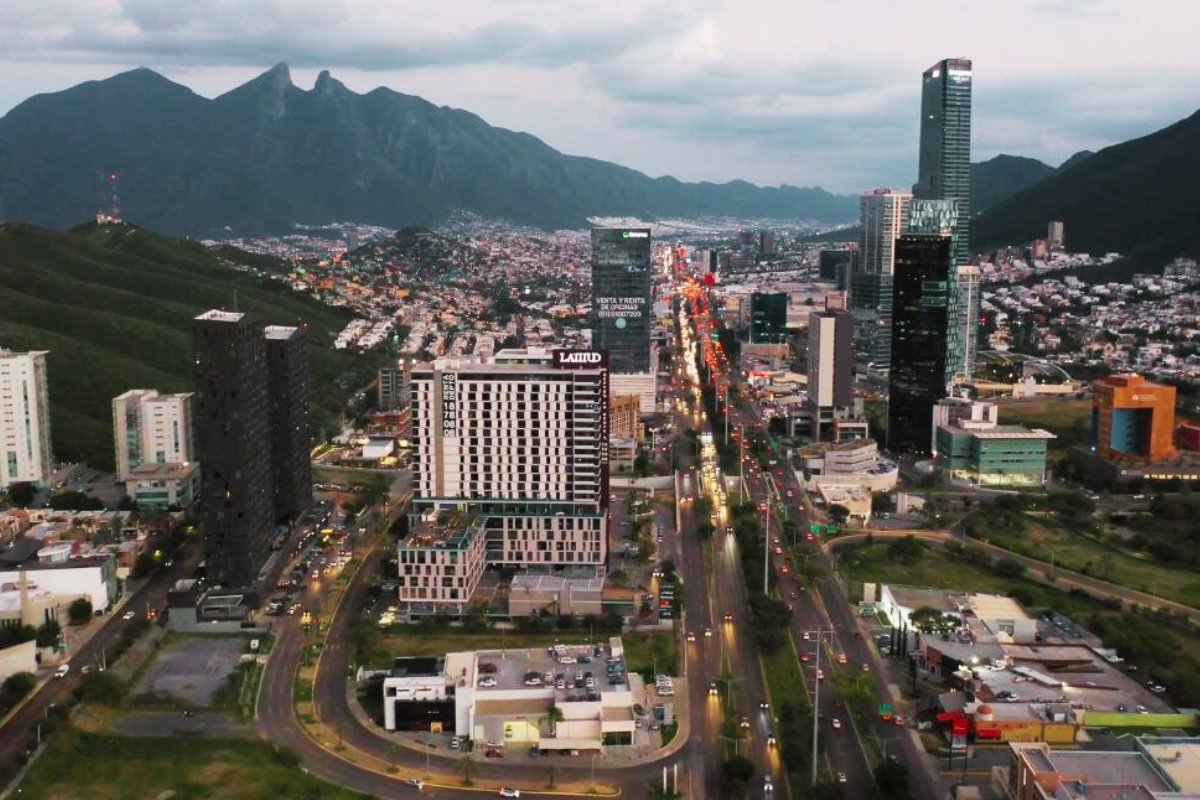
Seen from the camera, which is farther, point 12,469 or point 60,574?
point 12,469

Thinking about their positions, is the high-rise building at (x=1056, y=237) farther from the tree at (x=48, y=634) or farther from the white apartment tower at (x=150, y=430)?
the tree at (x=48, y=634)

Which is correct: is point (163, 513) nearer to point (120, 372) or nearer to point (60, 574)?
point (60, 574)

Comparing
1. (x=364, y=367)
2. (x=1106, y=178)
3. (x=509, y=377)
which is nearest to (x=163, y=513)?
(x=509, y=377)

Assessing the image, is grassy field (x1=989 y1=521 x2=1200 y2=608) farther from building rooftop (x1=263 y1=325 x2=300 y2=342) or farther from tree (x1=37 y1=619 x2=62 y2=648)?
tree (x1=37 y1=619 x2=62 y2=648)

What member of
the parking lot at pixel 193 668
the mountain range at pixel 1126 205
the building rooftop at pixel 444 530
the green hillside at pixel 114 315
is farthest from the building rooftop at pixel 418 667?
the mountain range at pixel 1126 205

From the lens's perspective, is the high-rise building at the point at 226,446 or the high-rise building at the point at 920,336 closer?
the high-rise building at the point at 226,446

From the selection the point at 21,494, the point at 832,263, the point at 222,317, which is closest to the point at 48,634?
the point at 222,317
